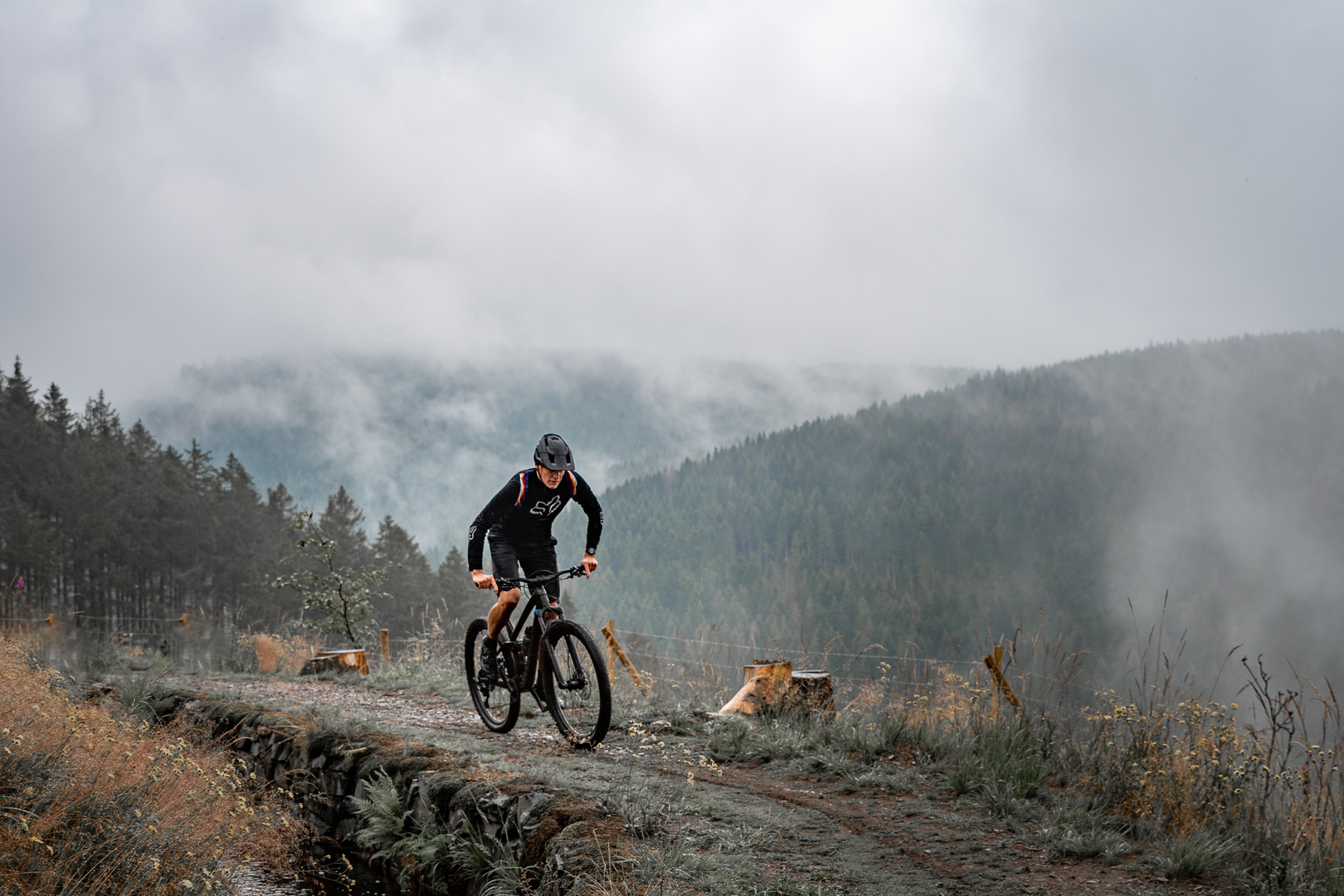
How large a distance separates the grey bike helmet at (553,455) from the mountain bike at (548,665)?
73 cm

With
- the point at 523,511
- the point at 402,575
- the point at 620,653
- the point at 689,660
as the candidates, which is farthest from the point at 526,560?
the point at 402,575

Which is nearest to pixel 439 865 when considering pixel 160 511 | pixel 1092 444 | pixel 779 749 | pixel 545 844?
pixel 545 844

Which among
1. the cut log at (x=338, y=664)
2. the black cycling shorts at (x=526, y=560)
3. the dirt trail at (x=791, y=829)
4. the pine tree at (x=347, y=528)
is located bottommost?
the dirt trail at (x=791, y=829)

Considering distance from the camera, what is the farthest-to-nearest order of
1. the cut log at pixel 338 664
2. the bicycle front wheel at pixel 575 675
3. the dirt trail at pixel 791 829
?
1. the cut log at pixel 338 664
2. the bicycle front wheel at pixel 575 675
3. the dirt trail at pixel 791 829

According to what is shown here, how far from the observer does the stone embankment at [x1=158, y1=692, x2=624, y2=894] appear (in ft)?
12.6

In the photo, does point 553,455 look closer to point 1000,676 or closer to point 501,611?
point 501,611

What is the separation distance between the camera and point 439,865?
183 inches

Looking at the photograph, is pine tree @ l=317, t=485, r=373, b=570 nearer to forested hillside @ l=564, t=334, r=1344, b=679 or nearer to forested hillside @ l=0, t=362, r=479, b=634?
forested hillside @ l=0, t=362, r=479, b=634

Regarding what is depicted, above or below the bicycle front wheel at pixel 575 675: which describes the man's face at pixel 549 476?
above

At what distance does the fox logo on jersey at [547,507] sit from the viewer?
6008 mm

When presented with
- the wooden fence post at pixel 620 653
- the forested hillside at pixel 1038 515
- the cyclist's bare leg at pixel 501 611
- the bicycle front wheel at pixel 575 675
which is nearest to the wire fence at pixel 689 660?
the wooden fence post at pixel 620 653

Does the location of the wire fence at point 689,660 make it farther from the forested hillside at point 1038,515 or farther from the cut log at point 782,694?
the forested hillside at point 1038,515

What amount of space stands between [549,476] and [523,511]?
0.34m

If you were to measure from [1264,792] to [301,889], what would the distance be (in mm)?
5699
